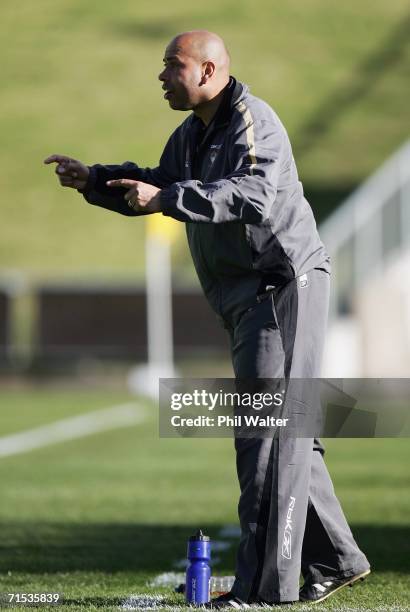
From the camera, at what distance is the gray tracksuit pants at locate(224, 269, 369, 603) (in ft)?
16.9

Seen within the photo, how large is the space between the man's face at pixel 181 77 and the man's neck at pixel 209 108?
50mm

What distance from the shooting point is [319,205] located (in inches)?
1785

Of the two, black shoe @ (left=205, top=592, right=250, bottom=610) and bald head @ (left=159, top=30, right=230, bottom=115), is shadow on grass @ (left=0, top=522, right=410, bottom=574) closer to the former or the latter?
black shoe @ (left=205, top=592, right=250, bottom=610)

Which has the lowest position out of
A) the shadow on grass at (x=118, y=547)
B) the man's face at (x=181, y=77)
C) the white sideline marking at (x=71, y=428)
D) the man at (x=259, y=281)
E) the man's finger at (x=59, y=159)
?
the shadow on grass at (x=118, y=547)

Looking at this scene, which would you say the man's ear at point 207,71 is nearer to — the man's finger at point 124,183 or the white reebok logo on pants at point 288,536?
the man's finger at point 124,183

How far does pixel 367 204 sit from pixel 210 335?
16.1 meters

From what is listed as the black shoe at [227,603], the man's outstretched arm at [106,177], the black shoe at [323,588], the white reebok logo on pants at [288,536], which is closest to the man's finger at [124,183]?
the man's outstretched arm at [106,177]

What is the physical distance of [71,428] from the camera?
17.6m

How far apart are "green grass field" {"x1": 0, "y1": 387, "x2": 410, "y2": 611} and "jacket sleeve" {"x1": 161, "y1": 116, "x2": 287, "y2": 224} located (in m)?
1.52

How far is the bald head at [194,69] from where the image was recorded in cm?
515

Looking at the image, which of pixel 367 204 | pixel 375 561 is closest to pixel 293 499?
pixel 375 561

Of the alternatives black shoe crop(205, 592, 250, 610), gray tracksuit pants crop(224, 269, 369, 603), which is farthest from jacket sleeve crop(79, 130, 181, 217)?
black shoe crop(205, 592, 250, 610)

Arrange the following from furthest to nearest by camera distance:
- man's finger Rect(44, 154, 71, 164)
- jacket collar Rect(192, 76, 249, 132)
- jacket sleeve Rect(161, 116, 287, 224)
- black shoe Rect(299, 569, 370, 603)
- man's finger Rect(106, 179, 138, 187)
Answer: man's finger Rect(44, 154, 71, 164) < black shoe Rect(299, 569, 370, 603) < jacket collar Rect(192, 76, 249, 132) < man's finger Rect(106, 179, 138, 187) < jacket sleeve Rect(161, 116, 287, 224)

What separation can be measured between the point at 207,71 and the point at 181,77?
4.2 inches
